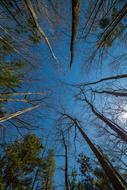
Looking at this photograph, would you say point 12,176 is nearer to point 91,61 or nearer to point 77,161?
point 77,161

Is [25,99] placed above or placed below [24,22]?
below

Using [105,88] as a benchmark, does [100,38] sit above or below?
below

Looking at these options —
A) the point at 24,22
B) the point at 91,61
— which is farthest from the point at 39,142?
the point at 24,22

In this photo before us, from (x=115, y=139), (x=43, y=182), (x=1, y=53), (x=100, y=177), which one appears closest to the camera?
(x=1, y=53)

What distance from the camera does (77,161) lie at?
635 inches

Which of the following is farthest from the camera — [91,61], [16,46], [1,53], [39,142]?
[39,142]

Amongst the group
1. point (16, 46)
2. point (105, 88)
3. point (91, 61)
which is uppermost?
point (105, 88)

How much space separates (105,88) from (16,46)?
18.7ft

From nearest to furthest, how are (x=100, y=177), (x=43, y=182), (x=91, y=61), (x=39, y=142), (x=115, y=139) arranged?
1. (x=91, y=61)
2. (x=115, y=139)
3. (x=100, y=177)
4. (x=39, y=142)
5. (x=43, y=182)

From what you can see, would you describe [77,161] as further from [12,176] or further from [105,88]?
[105,88]

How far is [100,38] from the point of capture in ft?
22.1

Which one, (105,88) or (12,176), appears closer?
(105,88)

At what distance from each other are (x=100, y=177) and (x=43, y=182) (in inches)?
235

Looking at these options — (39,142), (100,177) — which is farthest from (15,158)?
(100,177)
